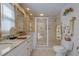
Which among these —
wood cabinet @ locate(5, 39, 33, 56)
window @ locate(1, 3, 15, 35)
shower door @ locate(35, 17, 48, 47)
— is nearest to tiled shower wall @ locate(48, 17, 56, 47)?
shower door @ locate(35, 17, 48, 47)

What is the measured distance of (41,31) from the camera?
Result: 5.36m

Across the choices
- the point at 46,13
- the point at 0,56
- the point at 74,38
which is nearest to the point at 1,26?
the point at 0,56

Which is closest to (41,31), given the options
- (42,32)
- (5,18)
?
(42,32)

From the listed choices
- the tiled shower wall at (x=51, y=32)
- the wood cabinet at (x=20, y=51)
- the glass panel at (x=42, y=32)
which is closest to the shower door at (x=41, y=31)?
the glass panel at (x=42, y=32)

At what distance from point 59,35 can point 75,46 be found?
1.90 metres

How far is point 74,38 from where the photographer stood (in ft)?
10.5

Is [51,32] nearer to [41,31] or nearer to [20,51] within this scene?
[41,31]

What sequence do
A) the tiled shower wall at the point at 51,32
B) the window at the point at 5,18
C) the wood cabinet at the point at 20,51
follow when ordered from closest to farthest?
1. the wood cabinet at the point at 20,51
2. the window at the point at 5,18
3. the tiled shower wall at the point at 51,32

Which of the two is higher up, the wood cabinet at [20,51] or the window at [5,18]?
the window at [5,18]

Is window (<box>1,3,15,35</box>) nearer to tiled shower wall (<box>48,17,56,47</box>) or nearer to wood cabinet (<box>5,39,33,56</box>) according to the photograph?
wood cabinet (<box>5,39,33,56</box>)

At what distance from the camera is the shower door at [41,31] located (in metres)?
4.99

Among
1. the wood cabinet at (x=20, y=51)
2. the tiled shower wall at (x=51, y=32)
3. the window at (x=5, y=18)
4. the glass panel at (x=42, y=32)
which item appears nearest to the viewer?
the wood cabinet at (x=20, y=51)

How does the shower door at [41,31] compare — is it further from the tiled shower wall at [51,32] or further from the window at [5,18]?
the window at [5,18]

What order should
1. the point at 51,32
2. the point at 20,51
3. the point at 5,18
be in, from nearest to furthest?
the point at 20,51 → the point at 5,18 → the point at 51,32
